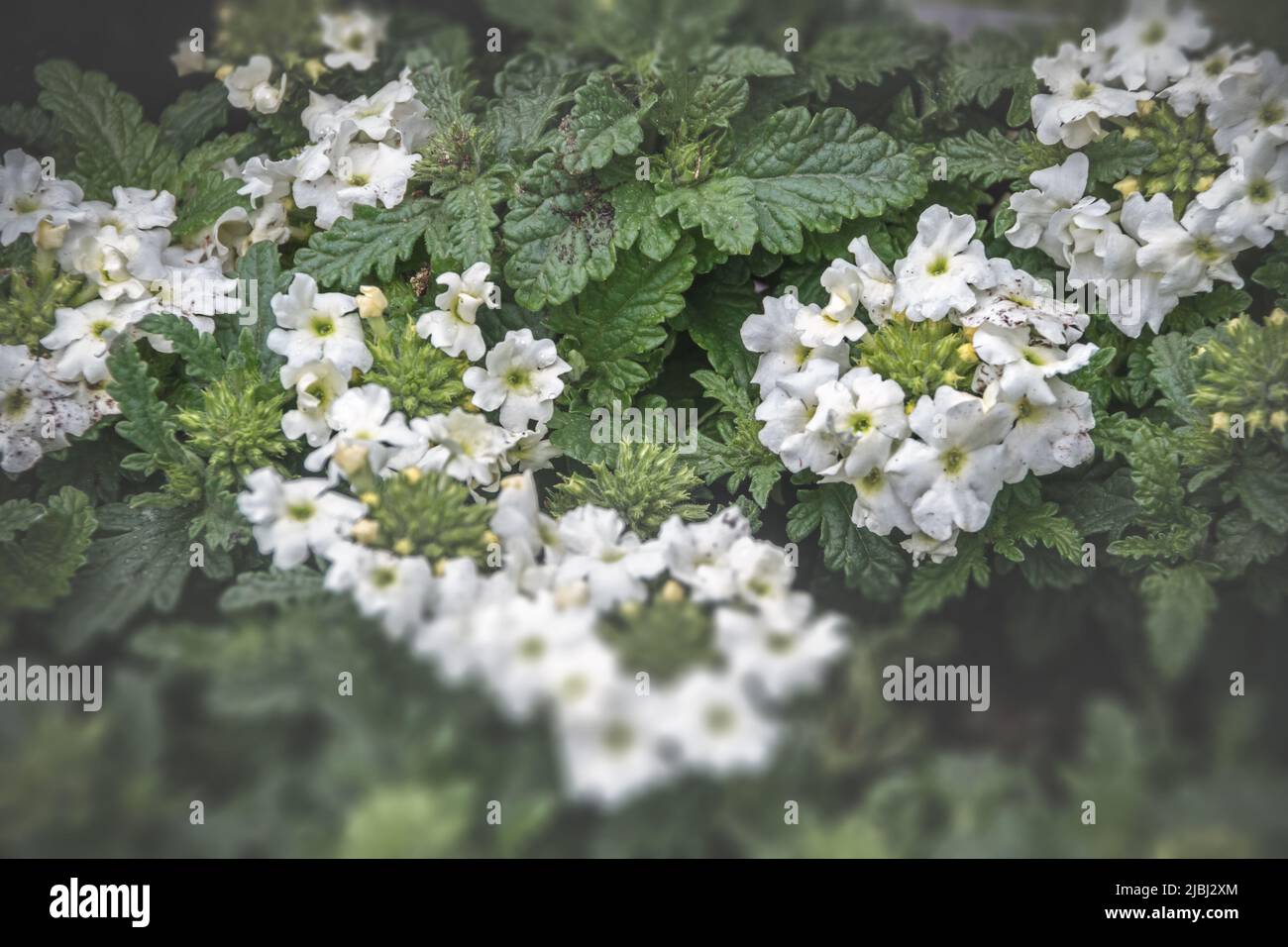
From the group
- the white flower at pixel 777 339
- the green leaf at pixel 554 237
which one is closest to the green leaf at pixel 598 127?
the green leaf at pixel 554 237

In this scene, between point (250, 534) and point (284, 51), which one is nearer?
point (250, 534)

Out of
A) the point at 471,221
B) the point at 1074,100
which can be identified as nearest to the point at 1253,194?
the point at 1074,100

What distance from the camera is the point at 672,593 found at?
5.41 feet

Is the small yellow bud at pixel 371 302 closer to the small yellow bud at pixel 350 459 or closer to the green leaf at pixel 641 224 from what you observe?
the small yellow bud at pixel 350 459

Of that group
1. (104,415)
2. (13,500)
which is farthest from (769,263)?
(13,500)

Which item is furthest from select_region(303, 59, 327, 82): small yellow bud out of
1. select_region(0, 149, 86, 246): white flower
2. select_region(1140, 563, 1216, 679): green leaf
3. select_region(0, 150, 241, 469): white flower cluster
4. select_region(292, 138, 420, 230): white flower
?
select_region(1140, 563, 1216, 679): green leaf

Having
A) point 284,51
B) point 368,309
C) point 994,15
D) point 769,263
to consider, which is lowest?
point 368,309

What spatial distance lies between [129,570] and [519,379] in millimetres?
754

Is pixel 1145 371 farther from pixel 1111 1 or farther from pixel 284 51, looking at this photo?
pixel 284 51

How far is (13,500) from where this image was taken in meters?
2.02

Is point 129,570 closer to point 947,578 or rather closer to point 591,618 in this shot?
point 591,618
